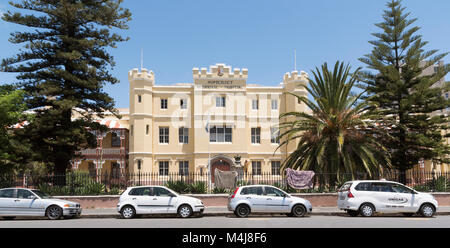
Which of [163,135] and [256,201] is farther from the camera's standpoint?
[163,135]

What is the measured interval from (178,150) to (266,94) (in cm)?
1010

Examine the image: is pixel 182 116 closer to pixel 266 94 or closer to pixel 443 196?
pixel 266 94

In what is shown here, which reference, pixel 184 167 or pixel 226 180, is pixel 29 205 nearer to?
pixel 226 180

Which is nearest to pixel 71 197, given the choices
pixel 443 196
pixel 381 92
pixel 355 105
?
pixel 355 105

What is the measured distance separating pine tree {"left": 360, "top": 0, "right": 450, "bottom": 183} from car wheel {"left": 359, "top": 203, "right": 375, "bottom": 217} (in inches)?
400

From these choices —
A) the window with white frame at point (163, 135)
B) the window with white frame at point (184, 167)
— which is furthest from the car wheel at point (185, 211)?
the window with white frame at point (163, 135)

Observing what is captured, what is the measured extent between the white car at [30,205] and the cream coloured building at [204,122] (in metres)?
20.0

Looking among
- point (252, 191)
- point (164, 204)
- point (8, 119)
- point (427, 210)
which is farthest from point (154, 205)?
point (8, 119)

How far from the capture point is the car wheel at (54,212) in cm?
1535

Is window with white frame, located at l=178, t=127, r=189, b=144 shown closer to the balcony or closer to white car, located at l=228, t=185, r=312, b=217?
the balcony

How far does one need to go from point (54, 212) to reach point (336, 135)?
48.8ft

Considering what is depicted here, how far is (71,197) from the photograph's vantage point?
18.9m

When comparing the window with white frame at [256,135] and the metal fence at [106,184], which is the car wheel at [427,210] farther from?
the window with white frame at [256,135]

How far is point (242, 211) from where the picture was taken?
51.2 ft
